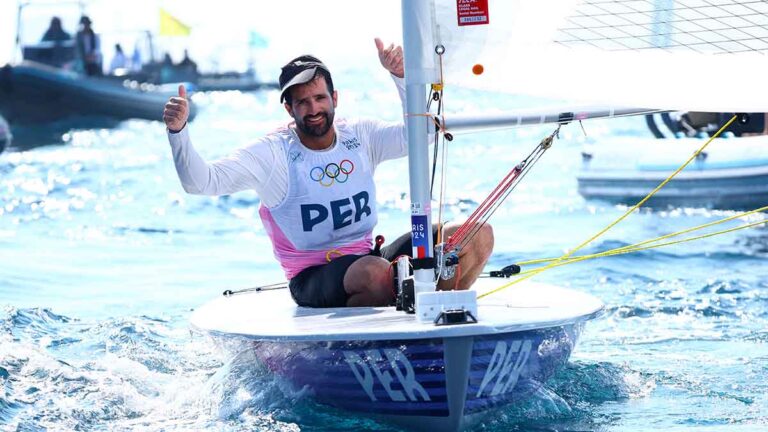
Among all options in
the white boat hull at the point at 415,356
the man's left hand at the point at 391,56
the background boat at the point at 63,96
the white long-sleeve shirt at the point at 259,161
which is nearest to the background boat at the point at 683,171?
the white long-sleeve shirt at the point at 259,161

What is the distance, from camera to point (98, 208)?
12.6 meters

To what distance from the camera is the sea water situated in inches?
172

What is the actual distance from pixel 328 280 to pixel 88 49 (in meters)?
21.3

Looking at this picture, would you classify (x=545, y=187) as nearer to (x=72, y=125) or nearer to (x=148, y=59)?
(x=72, y=125)

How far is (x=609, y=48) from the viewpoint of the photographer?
4.07 metres

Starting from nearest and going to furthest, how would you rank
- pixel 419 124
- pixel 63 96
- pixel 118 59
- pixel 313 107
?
pixel 419 124 < pixel 313 107 < pixel 63 96 < pixel 118 59

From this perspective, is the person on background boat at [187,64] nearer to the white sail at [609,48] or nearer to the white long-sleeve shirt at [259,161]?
the white long-sleeve shirt at [259,161]

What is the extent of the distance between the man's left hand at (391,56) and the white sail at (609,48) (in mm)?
472

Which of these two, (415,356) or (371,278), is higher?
(371,278)

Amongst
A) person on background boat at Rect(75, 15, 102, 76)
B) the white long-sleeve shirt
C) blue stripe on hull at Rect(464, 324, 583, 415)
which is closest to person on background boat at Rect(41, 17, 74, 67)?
person on background boat at Rect(75, 15, 102, 76)

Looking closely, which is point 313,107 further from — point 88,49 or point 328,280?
point 88,49

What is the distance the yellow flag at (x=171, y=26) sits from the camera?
98.9 ft

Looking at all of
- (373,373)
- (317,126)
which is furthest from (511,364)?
(317,126)

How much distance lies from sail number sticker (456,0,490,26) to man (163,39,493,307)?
1.92 ft
